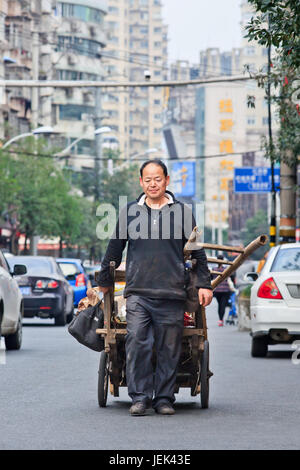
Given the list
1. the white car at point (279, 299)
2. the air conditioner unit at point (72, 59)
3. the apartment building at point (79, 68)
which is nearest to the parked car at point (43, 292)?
the white car at point (279, 299)

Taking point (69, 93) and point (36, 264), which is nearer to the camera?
point (36, 264)

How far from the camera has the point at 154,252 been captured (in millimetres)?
10641

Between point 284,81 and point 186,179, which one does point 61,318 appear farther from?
point 186,179

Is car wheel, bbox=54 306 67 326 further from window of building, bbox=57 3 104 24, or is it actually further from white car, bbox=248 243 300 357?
window of building, bbox=57 3 104 24

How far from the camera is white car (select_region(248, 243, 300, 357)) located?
18.1m

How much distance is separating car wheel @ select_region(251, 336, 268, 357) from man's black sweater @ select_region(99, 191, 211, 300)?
8.24 metres

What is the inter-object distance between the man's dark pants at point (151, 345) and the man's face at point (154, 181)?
0.80 metres

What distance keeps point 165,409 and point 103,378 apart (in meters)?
0.77

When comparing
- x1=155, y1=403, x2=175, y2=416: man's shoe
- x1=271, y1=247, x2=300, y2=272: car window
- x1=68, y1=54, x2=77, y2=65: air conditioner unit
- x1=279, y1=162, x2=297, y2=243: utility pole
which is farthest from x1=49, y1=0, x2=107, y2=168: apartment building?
x1=155, y1=403, x2=175, y2=416: man's shoe

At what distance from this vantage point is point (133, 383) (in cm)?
1055

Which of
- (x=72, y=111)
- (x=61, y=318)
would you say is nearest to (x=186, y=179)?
(x=72, y=111)

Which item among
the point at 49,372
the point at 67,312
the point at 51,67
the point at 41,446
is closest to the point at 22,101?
the point at 51,67

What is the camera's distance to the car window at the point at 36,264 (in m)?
29.9
